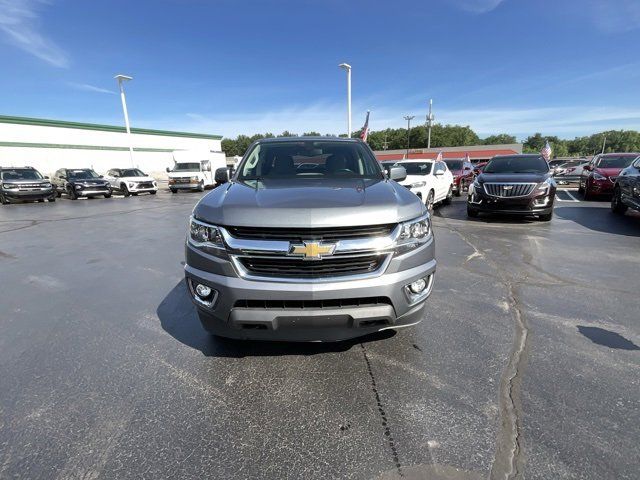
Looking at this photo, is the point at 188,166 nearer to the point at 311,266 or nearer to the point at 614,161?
the point at 614,161

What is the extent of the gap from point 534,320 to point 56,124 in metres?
37.4

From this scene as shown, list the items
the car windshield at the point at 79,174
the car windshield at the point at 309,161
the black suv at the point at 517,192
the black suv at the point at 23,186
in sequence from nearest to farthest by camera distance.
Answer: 1. the car windshield at the point at 309,161
2. the black suv at the point at 517,192
3. the black suv at the point at 23,186
4. the car windshield at the point at 79,174

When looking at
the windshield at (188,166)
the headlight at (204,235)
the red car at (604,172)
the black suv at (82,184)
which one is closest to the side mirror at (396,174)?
the headlight at (204,235)

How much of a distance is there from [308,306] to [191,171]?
23.0 meters

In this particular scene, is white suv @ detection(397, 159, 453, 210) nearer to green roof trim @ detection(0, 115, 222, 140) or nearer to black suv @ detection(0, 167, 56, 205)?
black suv @ detection(0, 167, 56, 205)

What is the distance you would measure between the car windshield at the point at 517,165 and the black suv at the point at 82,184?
19.3 m

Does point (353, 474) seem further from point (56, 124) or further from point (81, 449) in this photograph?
point (56, 124)

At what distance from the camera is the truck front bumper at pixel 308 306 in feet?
7.57

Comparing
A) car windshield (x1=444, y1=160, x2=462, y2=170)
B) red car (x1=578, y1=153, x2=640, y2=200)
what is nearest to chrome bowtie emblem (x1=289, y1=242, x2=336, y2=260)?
red car (x1=578, y1=153, x2=640, y2=200)

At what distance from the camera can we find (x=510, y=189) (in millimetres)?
8812

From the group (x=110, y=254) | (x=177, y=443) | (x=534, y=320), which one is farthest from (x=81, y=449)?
(x=110, y=254)

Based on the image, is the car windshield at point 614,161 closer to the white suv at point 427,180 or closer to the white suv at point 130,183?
the white suv at point 427,180

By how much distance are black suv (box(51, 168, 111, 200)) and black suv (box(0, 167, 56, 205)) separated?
4.69ft

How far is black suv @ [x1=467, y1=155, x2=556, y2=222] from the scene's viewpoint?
8.68 metres
